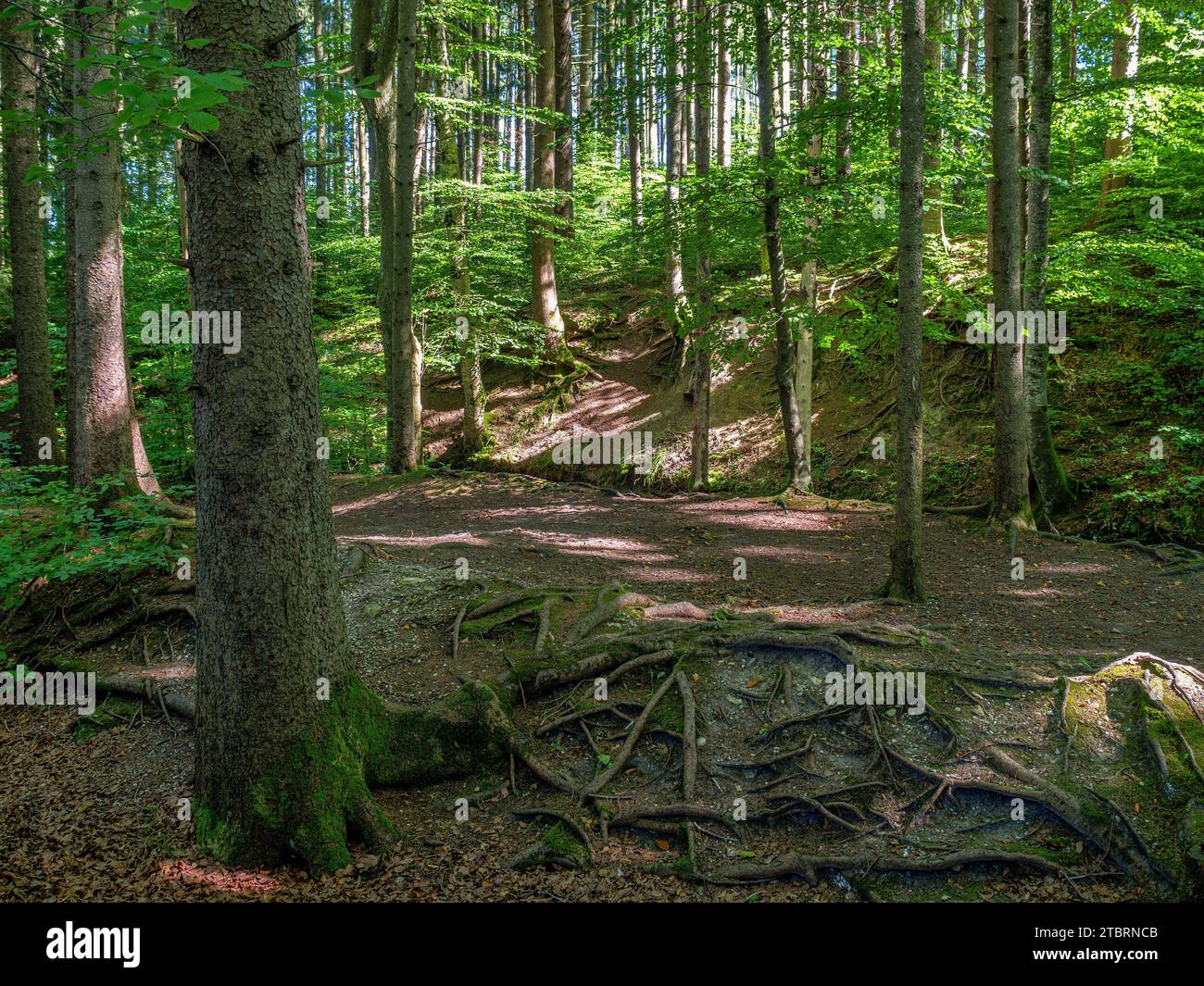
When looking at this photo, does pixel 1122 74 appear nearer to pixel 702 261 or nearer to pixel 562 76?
pixel 702 261

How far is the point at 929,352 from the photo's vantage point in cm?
1520

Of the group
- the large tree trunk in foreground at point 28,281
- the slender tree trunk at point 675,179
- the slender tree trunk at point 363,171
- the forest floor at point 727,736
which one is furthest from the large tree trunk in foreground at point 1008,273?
the slender tree trunk at point 363,171

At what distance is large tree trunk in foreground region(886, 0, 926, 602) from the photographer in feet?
23.4

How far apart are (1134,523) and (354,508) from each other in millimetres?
11644

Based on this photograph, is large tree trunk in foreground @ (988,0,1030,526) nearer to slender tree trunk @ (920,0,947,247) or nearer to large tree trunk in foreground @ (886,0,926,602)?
slender tree trunk @ (920,0,947,247)

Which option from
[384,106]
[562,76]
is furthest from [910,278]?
[562,76]

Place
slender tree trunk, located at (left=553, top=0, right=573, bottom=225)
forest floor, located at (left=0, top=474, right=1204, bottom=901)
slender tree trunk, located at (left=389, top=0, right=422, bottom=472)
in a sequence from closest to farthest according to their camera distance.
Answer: forest floor, located at (left=0, top=474, right=1204, bottom=901) → slender tree trunk, located at (left=389, top=0, right=422, bottom=472) → slender tree trunk, located at (left=553, top=0, right=573, bottom=225)

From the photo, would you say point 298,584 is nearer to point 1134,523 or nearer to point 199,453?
point 199,453

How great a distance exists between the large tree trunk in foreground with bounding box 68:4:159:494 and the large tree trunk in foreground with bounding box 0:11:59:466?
3.53 metres

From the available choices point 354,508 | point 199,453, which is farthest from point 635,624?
point 354,508

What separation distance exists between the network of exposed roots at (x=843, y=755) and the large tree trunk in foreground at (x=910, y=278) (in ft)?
4.97

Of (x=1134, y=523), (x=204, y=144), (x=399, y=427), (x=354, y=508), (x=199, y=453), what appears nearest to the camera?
(x=204, y=144)

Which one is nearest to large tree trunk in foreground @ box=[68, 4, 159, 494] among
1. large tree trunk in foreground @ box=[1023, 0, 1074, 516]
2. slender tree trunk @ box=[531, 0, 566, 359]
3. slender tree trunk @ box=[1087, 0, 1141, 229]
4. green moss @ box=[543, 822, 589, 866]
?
green moss @ box=[543, 822, 589, 866]

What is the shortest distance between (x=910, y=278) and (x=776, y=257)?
450cm
